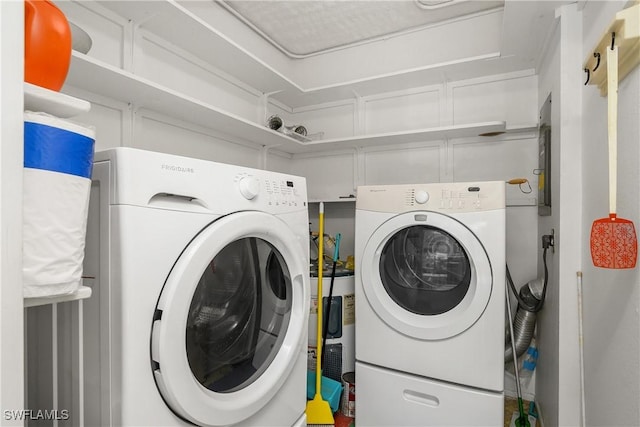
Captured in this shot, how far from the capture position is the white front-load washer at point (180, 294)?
74 cm

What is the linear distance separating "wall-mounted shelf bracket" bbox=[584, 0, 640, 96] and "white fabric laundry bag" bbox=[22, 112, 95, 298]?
1.16 metres

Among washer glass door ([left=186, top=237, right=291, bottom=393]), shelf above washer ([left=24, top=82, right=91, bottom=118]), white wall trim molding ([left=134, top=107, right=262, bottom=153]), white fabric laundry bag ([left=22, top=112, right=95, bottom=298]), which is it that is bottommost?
washer glass door ([left=186, top=237, right=291, bottom=393])

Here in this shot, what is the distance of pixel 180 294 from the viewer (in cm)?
79

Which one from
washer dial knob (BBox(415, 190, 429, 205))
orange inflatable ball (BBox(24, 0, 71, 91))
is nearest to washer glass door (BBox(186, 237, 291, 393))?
orange inflatable ball (BBox(24, 0, 71, 91))

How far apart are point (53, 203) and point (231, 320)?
2.13 feet

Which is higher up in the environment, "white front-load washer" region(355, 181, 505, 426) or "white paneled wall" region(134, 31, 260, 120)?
"white paneled wall" region(134, 31, 260, 120)

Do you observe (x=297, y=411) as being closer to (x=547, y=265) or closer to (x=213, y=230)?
(x=213, y=230)

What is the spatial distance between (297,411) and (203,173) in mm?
955

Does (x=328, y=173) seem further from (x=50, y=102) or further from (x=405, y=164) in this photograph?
(x=50, y=102)

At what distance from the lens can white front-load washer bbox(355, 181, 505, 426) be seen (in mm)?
1471

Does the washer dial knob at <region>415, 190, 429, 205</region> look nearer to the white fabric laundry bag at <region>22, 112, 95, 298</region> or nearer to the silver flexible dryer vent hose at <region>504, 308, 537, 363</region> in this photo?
the silver flexible dryer vent hose at <region>504, 308, 537, 363</region>

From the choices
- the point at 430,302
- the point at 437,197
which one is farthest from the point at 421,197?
the point at 430,302

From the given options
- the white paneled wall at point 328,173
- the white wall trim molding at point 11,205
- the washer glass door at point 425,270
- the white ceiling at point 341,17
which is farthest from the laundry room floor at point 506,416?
the white ceiling at point 341,17

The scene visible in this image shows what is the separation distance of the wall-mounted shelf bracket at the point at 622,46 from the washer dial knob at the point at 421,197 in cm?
73
